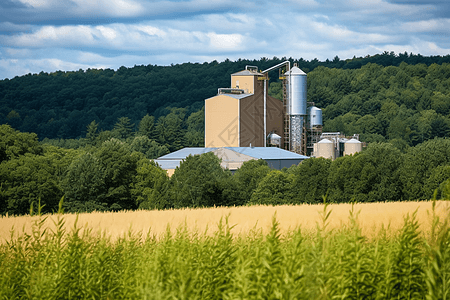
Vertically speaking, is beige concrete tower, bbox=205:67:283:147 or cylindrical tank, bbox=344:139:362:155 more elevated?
beige concrete tower, bbox=205:67:283:147

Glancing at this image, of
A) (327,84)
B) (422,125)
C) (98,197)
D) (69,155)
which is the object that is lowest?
(98,197)

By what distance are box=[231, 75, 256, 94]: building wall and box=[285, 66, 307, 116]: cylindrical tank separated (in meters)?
7.04

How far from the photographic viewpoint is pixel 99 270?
1224cm

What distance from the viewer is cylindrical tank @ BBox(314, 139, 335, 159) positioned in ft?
350

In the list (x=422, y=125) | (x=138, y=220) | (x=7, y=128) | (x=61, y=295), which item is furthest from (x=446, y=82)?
(x=61, y=295)

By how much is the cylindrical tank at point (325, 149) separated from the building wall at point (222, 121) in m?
15.4

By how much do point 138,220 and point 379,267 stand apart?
570 inches

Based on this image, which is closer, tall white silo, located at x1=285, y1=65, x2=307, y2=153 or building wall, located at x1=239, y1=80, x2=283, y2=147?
building wall, located at x1=239, y1=80, x2=283, y2=147

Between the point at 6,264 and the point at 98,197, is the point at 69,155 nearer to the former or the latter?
the point at 98,197

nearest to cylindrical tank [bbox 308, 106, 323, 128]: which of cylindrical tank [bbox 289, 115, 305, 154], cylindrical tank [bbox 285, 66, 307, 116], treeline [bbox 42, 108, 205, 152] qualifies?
cylindrical tank [bbox 289, 115, 305, 154]

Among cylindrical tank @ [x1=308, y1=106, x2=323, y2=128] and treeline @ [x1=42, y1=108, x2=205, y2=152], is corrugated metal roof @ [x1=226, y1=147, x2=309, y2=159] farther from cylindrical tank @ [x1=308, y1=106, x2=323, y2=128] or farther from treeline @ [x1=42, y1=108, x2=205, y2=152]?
treeline @ [x1=42, y1=108, x2=205, y2=152]

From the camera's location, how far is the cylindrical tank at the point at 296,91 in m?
108

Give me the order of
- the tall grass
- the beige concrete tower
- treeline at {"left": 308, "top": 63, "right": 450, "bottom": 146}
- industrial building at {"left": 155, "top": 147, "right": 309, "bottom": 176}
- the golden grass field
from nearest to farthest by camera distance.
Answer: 1. the tall grass
2. the golden grass field
3. industrial building at {"left": 155, "top": 147, "right": 309, "bottom": 176}
4. the beige concrete tower
5. treeline at {"left": 308, "top": 63, "right": 450, "bottom": 146}

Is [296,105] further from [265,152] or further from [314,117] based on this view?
[265,152]
